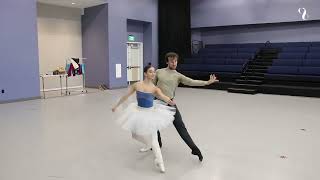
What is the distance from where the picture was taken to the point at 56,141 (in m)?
4.54

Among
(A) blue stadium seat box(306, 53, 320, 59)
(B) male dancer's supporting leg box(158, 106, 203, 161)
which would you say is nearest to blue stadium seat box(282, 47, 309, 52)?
(A) blue stadium seat box(306, 53, 320, 59)

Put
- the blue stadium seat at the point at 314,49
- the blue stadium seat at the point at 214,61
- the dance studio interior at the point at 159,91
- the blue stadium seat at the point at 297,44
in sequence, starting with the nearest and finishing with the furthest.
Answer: the dance studio interior at the point at 159,91 → the blue stadium seat at the point at 314,49 → the blue stadium seat at the point at 297,44 → the blue stadium seat at the point at 214,61

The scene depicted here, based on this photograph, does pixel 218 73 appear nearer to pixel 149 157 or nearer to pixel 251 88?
pixel 251 88

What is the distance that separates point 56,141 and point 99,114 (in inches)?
86.2

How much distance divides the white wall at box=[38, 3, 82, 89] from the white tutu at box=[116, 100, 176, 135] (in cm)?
864

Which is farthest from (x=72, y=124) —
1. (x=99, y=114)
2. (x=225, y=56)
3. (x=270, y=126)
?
(x=225, y=56)

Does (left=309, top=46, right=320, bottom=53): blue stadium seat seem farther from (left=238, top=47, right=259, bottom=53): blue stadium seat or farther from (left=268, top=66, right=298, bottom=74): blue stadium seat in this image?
(left=238, top=47, right=259, bottom=53): blue stadium seat

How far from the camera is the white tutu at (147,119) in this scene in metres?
3.17

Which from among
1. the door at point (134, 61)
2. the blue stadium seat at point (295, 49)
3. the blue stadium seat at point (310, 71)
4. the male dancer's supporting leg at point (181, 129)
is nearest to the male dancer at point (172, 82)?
the male dancer's supporting leg at point (181, 129)

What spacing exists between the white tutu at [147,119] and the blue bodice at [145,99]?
45mm

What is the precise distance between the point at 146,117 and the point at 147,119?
0.09 feet

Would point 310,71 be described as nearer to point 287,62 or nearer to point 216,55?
point 287,62

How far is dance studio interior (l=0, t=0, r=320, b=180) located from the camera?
3.41 metres

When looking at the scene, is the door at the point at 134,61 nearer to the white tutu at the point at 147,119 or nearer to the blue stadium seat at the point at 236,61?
the blue stadium seat at the point at 236,61
